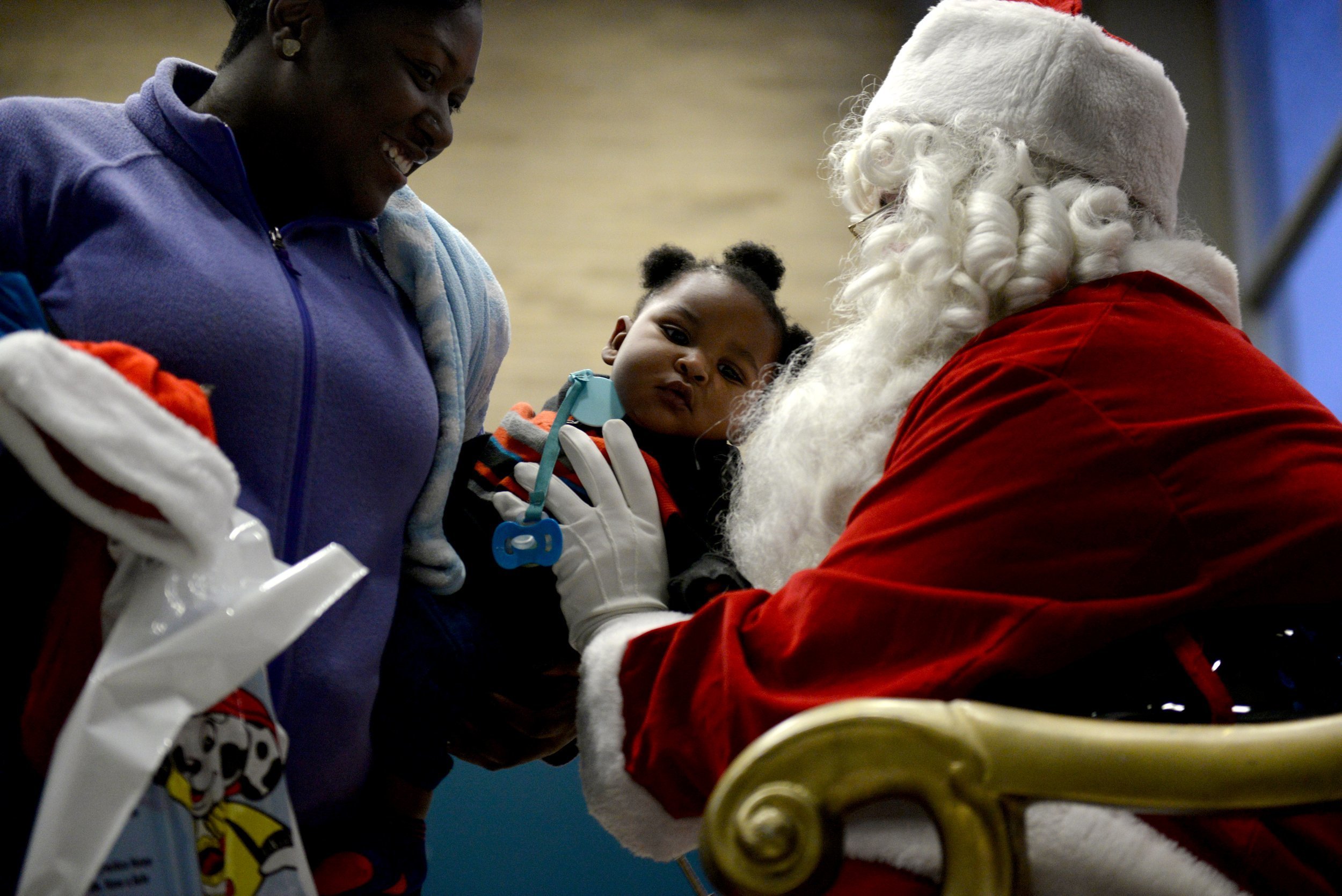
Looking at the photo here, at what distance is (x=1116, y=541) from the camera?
103 cm

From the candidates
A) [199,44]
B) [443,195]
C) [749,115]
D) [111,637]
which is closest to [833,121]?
[749,115]

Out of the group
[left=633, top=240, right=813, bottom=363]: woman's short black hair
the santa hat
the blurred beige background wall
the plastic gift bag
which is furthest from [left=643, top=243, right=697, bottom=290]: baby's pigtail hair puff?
the blurred beige background wall

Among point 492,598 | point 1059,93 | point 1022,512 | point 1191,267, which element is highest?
point 1059,93

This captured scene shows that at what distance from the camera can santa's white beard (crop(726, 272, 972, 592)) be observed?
1.29 meters

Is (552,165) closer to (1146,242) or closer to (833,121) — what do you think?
(833,121)

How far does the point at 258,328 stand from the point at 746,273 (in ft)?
3.31

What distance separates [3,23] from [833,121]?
2976mm

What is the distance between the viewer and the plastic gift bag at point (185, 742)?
772 millimetres

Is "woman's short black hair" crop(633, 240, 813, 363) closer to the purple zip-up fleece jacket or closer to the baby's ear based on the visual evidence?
the baby's ear

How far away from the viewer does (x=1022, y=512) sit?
1044 millimetres

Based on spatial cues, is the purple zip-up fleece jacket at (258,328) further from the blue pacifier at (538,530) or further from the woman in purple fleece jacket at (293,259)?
the blue pacifier at (538,530)

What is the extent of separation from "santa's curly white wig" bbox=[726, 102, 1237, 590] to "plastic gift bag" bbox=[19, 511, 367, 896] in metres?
0.63

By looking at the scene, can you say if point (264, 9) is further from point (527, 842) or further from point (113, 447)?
point (527, 842)

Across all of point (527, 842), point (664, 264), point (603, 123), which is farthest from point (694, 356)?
point (603, 123)
